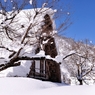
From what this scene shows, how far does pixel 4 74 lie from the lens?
996 cm

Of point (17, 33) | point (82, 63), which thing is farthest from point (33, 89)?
point (82, 63)

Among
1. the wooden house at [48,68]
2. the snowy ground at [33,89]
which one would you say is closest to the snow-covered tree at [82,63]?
the wooden house at [48,68]

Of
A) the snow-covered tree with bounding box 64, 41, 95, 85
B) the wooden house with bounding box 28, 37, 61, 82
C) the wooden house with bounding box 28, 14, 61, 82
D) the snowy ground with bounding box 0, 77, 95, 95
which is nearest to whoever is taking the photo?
the snowy ground with bounding box 0, 77, 95, 95

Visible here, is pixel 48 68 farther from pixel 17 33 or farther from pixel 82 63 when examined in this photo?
pixel 82 63

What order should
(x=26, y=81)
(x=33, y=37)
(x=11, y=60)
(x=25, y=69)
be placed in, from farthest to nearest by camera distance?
(x=25, y=69), (x=33, y=37), (x=11, y=60), (x=26, y=81)

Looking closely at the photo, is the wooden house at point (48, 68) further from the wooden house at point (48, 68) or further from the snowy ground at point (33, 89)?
the snowy ground at point (33, 89)

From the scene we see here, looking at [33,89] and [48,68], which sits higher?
[48,68]

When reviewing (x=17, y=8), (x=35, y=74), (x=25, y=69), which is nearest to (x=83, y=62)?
(x=35, y=74)

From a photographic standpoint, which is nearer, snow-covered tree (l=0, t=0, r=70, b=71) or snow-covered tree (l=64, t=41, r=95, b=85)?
snow-covered tree (l=0, t=0, r=70, b=71)

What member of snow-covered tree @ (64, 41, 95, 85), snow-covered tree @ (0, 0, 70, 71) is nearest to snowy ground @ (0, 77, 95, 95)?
snow-covered tree @ (0, 0, 70, 71)

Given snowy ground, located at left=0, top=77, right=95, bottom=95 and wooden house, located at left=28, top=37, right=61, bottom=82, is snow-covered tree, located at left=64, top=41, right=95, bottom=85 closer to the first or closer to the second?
wooden house, located at left=28, top=37, right=61, bottom=82

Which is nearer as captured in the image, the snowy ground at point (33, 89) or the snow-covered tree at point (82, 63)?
the snowy ground at point (33, 89)

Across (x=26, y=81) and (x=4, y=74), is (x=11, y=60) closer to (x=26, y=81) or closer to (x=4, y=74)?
(x=4, y=74)

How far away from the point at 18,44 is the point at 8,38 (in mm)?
1663
